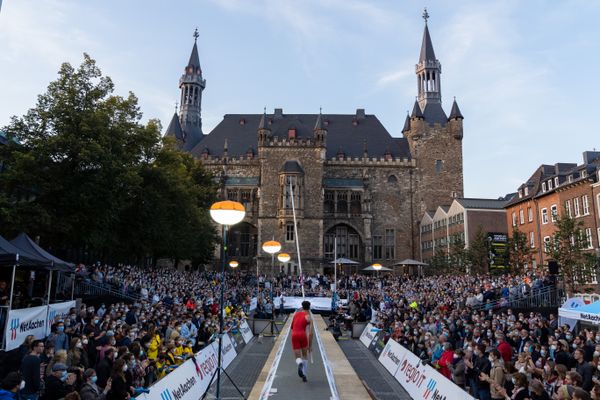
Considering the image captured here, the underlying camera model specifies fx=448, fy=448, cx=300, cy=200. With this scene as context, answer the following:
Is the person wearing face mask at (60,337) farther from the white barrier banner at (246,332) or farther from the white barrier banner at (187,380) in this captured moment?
the white barrier banner at (246,332)

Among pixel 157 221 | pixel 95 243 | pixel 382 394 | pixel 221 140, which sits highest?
pixel 221 140

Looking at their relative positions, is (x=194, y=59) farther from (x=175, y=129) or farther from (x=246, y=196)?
(x=246, y=196)

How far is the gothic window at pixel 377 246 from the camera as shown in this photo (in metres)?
57.0

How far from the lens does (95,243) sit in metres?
24.3

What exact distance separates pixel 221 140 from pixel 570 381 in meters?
57.6

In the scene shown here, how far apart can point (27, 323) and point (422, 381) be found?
11543 millimetres

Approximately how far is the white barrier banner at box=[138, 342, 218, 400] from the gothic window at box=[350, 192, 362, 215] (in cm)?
4579

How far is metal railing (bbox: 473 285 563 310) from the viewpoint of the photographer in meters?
24.8

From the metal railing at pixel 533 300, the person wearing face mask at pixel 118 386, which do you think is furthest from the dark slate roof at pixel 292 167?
the person wearing face mask at pixel 118 386

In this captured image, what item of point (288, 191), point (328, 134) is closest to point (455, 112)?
point (328, 134)

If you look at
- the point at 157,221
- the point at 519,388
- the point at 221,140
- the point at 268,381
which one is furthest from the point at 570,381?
the point at 221,140

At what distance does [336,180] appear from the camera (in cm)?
5766

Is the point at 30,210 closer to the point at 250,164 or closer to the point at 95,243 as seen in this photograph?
the point at 95,243

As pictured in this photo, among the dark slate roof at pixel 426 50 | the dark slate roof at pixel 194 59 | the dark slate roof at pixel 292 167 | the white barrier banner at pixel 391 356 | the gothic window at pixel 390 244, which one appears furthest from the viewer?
the dark slate roof at pixel 194 59
